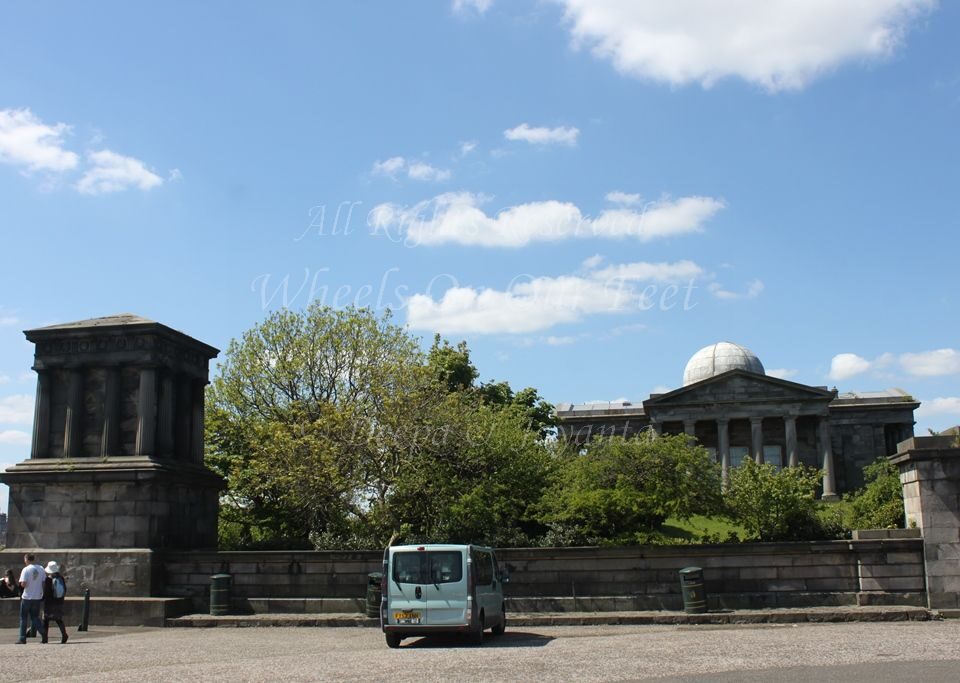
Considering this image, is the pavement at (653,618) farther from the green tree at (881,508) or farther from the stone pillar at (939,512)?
the green tree at (881,508)

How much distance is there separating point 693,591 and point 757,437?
155 ft

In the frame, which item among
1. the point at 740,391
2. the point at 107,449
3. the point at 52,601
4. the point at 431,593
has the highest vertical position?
the point at 740,391

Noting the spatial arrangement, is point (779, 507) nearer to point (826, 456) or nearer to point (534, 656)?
point (534, 656)

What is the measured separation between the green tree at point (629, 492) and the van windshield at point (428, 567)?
919 centimetres

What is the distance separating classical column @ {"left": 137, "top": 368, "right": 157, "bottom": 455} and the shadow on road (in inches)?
414

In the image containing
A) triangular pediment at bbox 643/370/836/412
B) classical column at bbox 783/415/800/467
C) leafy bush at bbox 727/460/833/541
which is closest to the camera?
leafy bush at bbox 727/460/833/541

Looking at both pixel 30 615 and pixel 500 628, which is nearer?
pixel 30 615

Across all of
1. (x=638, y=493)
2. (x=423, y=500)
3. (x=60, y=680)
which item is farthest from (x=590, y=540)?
(x=60, y=680)

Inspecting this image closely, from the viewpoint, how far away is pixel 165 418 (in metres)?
27.5

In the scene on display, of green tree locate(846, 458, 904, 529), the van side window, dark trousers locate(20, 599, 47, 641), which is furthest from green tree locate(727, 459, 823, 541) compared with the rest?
dark trousers locate(20, 599, 47, 641)

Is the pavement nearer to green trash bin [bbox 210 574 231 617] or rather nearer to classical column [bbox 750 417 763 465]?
green trash bin [bbox 210 574 231 617]

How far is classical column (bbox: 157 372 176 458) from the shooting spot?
89.6 feet

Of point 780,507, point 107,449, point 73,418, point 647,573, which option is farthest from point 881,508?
point 73,418

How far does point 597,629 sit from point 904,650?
7.25m
